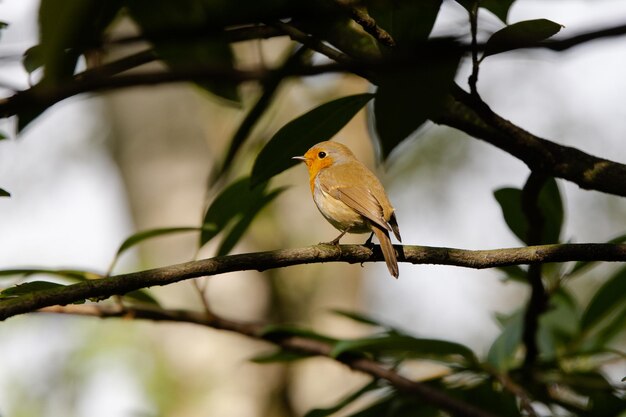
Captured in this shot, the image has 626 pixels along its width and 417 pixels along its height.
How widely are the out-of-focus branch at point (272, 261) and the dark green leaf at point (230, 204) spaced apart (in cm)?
60

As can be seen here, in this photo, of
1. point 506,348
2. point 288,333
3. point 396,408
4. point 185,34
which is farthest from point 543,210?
point 185,34

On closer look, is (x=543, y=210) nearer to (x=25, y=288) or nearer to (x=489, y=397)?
(x=489, y=397)

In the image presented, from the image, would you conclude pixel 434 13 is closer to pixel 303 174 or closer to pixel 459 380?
pixel 459 380

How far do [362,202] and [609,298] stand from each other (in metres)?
0.87

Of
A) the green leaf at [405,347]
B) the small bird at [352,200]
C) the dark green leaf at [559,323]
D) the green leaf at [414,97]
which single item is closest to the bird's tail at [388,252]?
the small bird at [352,200]

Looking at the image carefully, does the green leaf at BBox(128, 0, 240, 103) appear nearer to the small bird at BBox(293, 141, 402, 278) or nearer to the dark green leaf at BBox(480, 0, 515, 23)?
the dark green leaf at BBox(480, 0, 515, 23)

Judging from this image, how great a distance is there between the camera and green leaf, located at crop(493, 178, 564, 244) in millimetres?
2023

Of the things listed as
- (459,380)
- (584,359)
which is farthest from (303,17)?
(584,359)

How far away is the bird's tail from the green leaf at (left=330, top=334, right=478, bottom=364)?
0.61ft

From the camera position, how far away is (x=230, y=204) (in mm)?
1948

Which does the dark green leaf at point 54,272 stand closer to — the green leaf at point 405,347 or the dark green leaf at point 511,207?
the green leaf at point 405,347

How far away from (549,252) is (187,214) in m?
4.96

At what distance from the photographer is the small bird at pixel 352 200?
2576 millimetres

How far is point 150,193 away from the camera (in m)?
6.25
